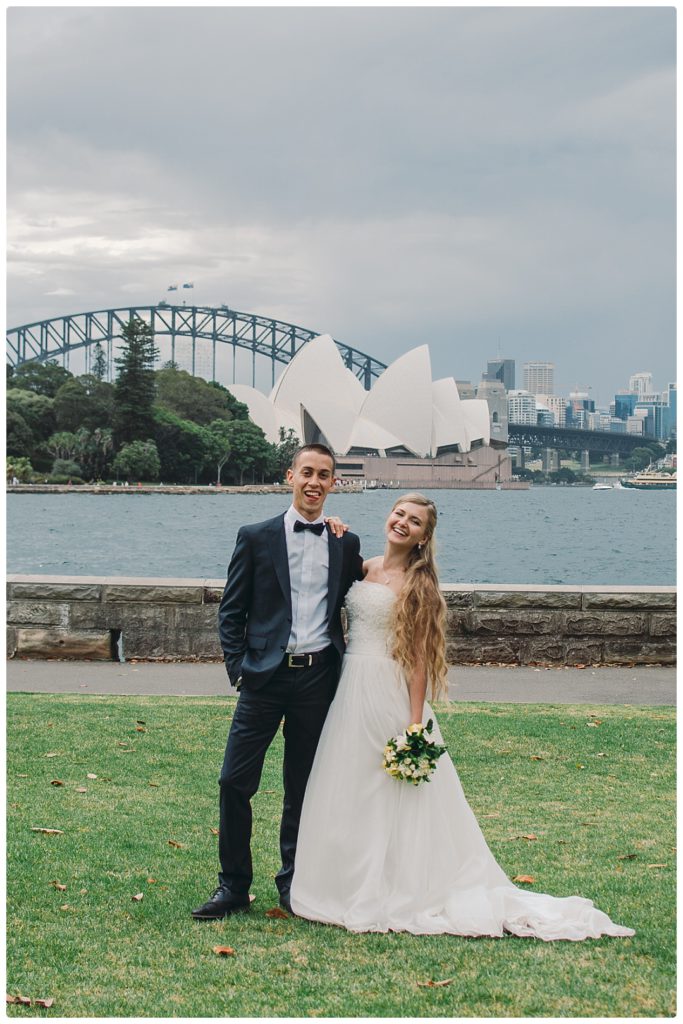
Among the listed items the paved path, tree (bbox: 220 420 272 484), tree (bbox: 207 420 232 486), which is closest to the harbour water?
tree (bbox: 220 420 272 484)

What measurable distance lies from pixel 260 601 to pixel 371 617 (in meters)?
0.36

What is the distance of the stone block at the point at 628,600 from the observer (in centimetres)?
809

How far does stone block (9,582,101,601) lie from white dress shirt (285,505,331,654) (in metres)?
4.95

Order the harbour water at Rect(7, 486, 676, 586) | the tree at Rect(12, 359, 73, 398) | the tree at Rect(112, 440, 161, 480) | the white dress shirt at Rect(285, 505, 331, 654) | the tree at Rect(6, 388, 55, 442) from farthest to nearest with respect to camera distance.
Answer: the tree at Rect(12, 359, 73, 398), the tree at Rect(112, 440, 161, 480), the tree at Rect(6, 388, 55, 442), the harbour water at Rect(7, 486, 676, 586), the white dress shirt at Rect(285, 505, 331, 654)

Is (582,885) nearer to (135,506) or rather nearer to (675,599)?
(675,599)

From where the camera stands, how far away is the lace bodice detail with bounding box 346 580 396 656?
3.55 metres

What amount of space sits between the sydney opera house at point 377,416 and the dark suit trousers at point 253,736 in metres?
77.7

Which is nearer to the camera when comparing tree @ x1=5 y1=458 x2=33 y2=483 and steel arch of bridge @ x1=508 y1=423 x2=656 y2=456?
tree @ x1=5 y1=458 x2=33 y2=483

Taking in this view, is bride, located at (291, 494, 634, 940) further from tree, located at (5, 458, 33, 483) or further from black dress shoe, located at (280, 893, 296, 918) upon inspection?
tree, located at (5, 458, 33, 483)

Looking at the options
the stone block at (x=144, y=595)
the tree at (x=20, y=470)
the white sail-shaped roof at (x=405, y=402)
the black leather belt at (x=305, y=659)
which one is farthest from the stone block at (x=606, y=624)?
the tree at (x=20, y=470)

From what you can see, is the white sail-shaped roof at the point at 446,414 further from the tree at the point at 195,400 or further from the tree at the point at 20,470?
the tree at the point at 20,470

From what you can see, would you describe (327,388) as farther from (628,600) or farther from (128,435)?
(628,600)

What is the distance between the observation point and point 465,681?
7570mm

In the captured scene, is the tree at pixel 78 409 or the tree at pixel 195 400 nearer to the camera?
the tree at pixel 78 409
